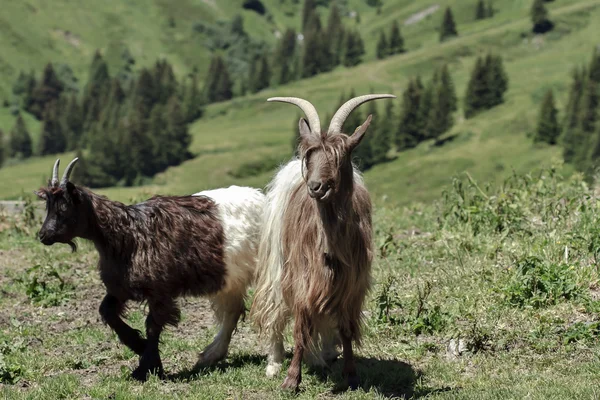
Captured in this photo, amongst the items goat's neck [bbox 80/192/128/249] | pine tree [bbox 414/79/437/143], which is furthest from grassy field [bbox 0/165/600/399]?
pine tree [bbox 414/79/437/143]

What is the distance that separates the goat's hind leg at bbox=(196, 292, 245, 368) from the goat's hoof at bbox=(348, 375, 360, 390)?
2.07 meters

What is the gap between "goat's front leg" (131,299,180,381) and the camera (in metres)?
9.88

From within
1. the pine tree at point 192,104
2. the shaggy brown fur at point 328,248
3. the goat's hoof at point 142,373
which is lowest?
the goat's hoof at point 142,373

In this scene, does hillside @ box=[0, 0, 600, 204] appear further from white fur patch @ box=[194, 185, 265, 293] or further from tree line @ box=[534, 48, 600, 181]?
white fur patch @ box=[194, 185, 265, 293]

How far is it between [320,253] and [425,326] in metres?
2.66

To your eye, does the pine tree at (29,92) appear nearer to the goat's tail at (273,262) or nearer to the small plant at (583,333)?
the goat's tail at (273,262)

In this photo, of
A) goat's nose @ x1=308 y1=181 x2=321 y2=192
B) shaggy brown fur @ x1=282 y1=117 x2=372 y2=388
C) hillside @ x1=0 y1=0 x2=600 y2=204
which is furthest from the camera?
hillside @ x1=0 y1=0 x2=600 y2=204

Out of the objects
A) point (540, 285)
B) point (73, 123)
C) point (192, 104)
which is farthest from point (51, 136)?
point (540, 285)

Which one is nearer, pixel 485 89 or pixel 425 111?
pixel 425 111

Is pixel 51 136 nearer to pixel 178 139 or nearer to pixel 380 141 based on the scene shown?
pixel 178 139

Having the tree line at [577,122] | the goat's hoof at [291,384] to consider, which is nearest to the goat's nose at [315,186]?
the goat's hoof at [291,384]

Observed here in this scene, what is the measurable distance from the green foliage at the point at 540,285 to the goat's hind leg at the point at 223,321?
12.2 ft

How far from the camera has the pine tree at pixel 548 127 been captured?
125500mm

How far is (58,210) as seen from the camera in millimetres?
9594
